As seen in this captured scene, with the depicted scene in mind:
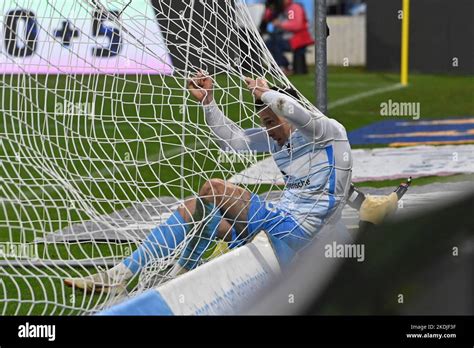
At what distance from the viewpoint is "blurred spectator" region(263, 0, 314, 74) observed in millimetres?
17516

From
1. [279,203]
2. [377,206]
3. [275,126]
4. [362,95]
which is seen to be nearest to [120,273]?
[279,203]

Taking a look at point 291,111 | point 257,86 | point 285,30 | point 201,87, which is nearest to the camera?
point 291,111

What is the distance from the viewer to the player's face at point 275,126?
4.57 metres

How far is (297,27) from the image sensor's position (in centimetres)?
1762

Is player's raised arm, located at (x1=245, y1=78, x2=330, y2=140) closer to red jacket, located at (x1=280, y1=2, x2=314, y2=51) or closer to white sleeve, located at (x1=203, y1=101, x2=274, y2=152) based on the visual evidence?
white sleeve, located at (x1=203, y1=101, x2=274, y2=152)

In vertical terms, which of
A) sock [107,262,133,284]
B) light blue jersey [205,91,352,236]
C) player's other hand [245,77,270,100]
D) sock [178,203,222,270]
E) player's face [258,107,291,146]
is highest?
player's other hand [245,77,270,100]

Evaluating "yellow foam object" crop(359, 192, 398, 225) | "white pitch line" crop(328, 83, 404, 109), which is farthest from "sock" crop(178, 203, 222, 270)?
"white pitch line" crop(328, 83, 404, 109)

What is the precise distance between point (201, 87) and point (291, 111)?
673 mm

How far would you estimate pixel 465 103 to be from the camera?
14.2 meters

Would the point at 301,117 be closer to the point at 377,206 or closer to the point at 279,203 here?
the point at 279,203

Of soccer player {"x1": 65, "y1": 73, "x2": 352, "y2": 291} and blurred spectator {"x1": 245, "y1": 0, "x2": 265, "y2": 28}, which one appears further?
blurred spectator {"x1": 245, "y1": 0, "x2": 265, "y2": 28}

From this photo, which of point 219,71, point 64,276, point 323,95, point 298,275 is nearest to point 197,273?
→ point 64,276
